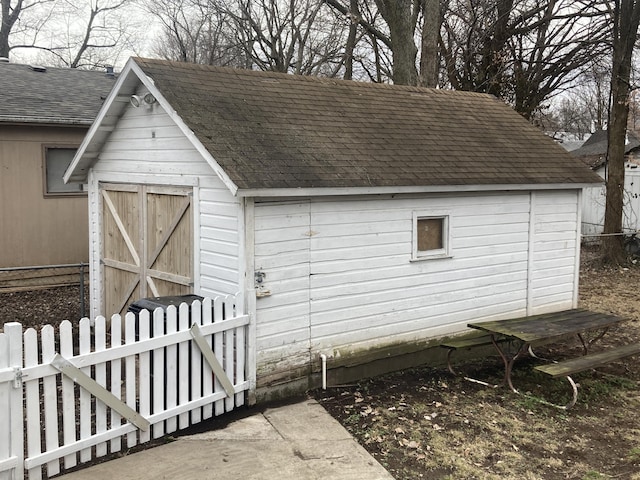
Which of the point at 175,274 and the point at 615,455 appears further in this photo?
the point at 175,274

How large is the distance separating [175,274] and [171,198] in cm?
93

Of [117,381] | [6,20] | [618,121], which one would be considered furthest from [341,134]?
[6,20]

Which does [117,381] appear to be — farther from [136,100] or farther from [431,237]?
[431,237]

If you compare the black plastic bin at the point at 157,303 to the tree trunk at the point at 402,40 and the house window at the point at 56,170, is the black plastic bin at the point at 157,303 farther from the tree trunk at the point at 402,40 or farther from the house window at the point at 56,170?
the tree trunk at the point at 402,40

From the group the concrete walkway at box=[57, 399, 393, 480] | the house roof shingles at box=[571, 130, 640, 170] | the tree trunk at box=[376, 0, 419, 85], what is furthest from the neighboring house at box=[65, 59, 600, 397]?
the house roof shingles at box=[571, 130, 640, 170]

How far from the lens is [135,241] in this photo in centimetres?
868

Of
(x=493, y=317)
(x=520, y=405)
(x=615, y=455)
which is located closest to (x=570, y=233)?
(x=493, y=317)

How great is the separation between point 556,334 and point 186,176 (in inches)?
188

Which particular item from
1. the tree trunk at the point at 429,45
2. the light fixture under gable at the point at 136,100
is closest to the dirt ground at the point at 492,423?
the light fixture under gable at the point at 136,100

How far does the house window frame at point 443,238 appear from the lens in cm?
815

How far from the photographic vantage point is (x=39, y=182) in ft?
42.7

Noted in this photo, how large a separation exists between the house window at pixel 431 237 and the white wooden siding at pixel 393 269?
98 mm

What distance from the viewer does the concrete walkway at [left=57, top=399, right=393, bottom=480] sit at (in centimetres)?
527

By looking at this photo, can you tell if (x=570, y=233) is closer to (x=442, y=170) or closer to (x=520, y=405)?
(x=442, y=170)
